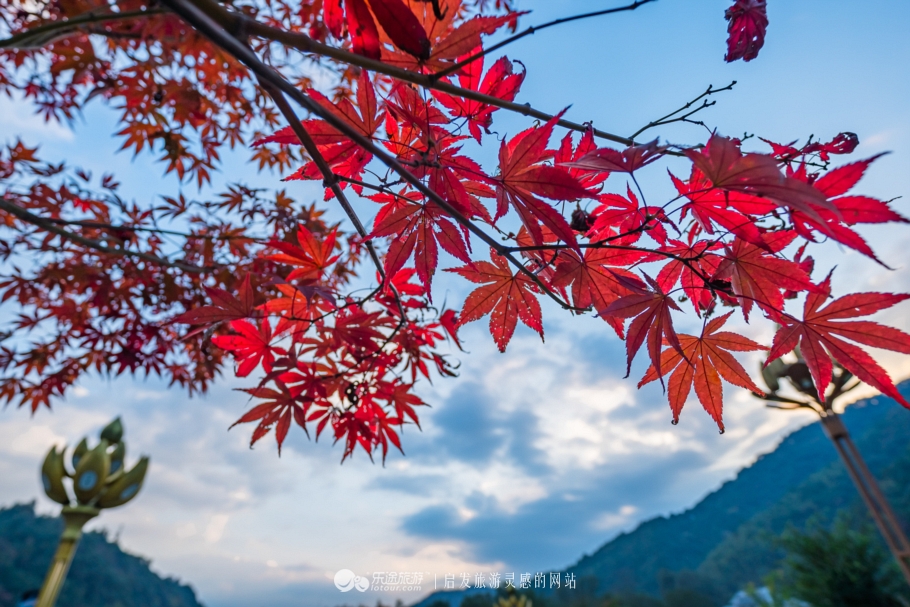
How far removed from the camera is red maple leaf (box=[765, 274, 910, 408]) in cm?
63

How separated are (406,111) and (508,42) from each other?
0.29 m

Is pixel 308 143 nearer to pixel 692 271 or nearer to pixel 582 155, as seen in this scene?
pixel 582 155

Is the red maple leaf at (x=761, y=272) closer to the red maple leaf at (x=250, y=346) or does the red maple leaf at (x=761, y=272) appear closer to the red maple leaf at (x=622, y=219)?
the red maple leaf at (x=622, y=219)

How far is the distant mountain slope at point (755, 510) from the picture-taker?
15.2m

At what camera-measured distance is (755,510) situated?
A: 18.2 metres

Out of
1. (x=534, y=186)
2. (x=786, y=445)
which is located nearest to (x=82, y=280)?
(x=534, y=186)

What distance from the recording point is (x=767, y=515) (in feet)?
54.2

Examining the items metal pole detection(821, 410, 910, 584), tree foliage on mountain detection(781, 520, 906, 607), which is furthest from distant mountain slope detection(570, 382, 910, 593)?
metal pole detection(821, 410, 910, 584)

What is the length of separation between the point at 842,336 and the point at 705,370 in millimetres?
202

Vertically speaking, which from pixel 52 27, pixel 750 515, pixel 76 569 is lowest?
pixel 76 569

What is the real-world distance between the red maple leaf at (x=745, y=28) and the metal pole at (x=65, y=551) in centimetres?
216

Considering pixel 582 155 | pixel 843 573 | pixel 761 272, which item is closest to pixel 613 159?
pixel 582 155

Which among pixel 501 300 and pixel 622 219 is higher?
pixel 622 219

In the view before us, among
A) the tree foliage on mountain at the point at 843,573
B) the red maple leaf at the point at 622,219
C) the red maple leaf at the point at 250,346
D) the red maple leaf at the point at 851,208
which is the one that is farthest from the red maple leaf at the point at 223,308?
the tree foliage on mountain at the point at 843,573
